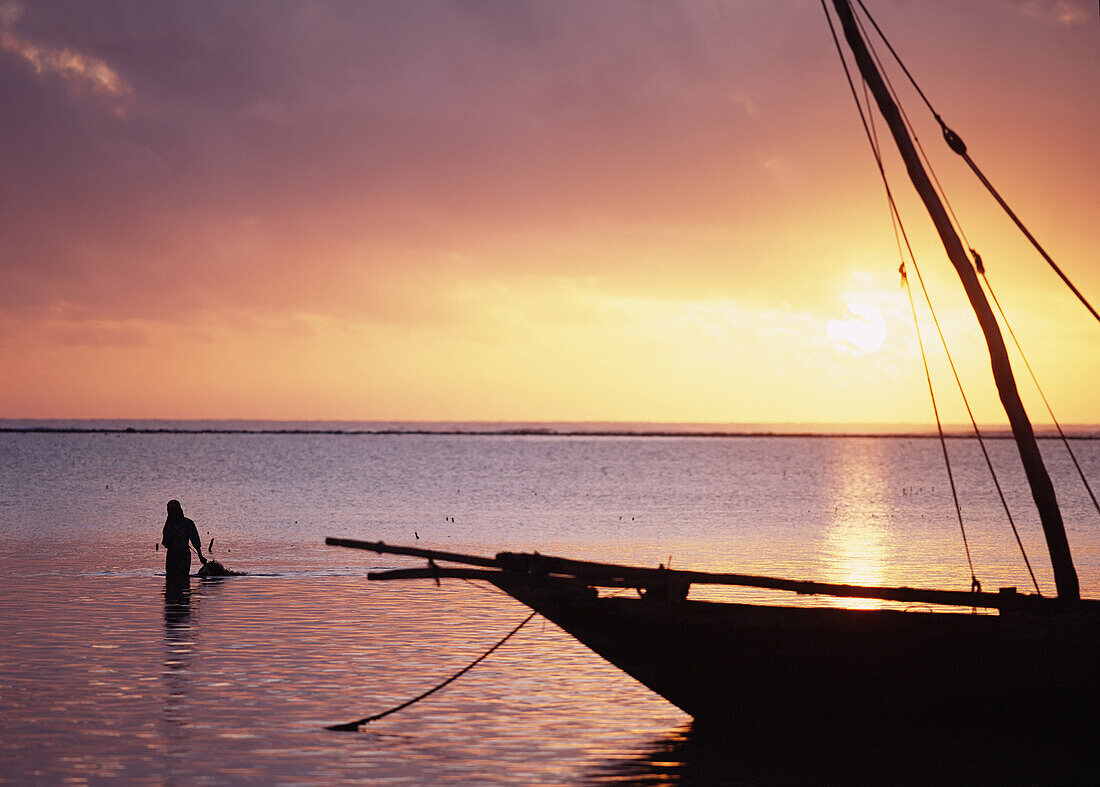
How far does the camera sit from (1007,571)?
31.7m

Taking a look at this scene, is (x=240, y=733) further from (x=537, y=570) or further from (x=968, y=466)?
(x=968, y=466)

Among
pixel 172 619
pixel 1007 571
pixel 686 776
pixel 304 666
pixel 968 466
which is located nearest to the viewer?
pixel 686 776

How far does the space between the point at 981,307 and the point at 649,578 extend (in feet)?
18.5

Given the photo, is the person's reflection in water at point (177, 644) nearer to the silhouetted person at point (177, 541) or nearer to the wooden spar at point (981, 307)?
the silhouetted person at point (177, 541)

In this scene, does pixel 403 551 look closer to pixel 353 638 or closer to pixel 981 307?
pixel 353 638

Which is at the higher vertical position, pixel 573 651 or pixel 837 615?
pixel 837 615

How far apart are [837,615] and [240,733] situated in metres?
7.03

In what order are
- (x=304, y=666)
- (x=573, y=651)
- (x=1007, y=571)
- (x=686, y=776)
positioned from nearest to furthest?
→ (x=686, y=776), (x=304, y=666), (x=573, y=651), (x=1007, y=571)

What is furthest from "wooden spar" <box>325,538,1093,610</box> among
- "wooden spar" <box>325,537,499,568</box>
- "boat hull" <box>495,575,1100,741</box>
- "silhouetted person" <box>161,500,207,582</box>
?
"silhouetted person" <box>161,500,207,582</box>

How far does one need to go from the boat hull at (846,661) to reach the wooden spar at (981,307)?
6.65ft

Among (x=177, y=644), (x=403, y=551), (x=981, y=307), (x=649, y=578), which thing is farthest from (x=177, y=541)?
(x=981, y=307)

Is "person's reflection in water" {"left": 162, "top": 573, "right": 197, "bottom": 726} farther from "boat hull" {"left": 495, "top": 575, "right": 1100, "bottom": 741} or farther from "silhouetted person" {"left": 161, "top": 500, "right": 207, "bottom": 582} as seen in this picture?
"boat hull" {"left": 495, "top": 575, "right": 1100, "bottom": 741}

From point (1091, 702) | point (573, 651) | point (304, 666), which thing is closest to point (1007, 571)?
point (573, 651)

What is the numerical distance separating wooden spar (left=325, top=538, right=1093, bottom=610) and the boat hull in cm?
22
